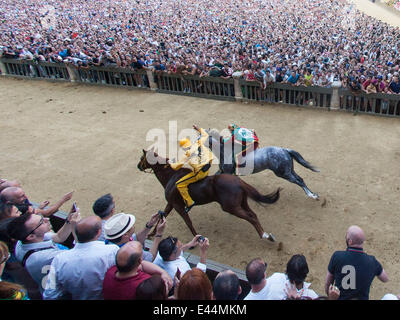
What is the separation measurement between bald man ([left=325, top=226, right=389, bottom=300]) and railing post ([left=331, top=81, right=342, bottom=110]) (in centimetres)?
795

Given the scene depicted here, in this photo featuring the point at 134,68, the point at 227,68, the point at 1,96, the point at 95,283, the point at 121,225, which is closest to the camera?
the point at 95,283

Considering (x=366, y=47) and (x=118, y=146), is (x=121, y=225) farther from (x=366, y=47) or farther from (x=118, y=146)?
(x=366, y=47)

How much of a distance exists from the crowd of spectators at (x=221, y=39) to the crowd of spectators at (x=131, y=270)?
815 centimetres

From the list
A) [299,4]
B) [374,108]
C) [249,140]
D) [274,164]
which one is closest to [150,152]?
[249,140]

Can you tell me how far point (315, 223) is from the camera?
5961 mm

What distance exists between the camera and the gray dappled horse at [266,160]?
6.38 m

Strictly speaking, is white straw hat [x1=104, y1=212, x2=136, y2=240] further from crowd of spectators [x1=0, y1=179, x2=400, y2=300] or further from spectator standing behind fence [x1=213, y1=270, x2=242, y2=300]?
spectator standing behind fence [x1=213, y1=270, x2=242, y2=300]

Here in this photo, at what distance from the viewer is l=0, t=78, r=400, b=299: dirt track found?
559 centimetres

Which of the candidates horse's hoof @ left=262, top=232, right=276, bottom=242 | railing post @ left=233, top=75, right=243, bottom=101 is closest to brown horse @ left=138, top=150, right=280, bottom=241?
horse's hoof @ left=262, top=232, right=276, bottom=242

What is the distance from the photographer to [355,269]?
317cm

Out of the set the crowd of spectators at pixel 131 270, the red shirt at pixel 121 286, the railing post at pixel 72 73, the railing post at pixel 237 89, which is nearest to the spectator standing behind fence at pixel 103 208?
the crowd of spectators at pixel 131 270

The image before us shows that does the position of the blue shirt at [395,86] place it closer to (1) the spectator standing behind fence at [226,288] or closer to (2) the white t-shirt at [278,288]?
(2) the white t-shirt at [278,288]
